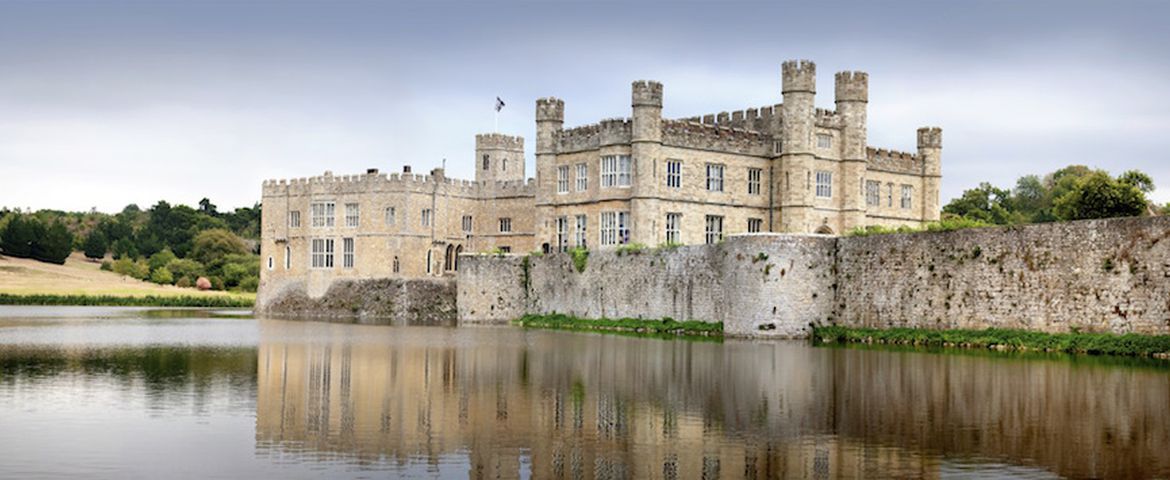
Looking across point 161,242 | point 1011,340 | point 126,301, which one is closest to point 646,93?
point 1011,340

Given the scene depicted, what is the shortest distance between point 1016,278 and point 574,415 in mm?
21373

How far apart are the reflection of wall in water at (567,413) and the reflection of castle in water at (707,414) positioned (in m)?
0.04

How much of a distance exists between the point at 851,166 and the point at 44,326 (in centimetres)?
3641

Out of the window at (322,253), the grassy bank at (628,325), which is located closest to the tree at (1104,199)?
the grassy bank at (628,325)

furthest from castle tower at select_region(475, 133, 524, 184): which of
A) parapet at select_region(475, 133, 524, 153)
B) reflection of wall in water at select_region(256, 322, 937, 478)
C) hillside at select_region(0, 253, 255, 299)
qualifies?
reflection of wall in water at select_region(256, 322, 937, 478)

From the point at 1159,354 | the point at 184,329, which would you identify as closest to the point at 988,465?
the point at 1159,354

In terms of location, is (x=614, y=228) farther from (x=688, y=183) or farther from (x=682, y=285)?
(x=682, y=285)

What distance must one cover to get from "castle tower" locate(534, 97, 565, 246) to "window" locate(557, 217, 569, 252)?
371 millimetres

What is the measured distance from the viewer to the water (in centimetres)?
1661

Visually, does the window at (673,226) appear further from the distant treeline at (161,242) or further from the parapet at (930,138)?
the distant treeline at (161,242)

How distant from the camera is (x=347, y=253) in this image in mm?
73375

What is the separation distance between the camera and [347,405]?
74.0 feet

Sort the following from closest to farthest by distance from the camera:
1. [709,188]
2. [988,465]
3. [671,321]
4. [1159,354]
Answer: [988,465] → [1159,354] → [671,321] → [709,188]

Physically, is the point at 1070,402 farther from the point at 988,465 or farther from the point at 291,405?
the point at 291,405
